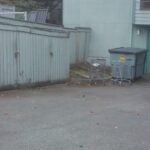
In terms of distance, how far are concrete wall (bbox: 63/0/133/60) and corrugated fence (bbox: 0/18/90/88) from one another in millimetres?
4048

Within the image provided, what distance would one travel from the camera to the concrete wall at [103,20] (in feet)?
62.1

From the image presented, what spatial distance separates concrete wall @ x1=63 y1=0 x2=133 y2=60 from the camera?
18.9 m

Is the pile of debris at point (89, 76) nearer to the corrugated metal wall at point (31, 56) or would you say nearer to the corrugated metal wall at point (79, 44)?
the corrugated metal wall at point (31, 56)

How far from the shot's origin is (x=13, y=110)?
984 cm

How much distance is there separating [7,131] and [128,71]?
29.6 feet

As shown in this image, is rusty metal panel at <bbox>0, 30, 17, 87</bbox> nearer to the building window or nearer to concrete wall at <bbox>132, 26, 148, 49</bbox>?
the building window

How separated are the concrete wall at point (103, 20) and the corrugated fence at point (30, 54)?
405 centimetres

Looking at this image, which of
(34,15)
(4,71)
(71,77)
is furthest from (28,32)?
(34,15)

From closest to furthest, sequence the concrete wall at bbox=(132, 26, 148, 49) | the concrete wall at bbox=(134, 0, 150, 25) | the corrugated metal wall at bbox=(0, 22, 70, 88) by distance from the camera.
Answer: the corrugated metal wall at bbox=(0, 22, 70, 88) < the concrete wall at bbox=(134, 0, 150, 25) < the concrete wall at bbox=(132, 26, 148, 49)

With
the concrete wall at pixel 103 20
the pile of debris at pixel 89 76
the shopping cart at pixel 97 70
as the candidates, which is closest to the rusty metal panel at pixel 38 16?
the concrete wall at pixel 103 20

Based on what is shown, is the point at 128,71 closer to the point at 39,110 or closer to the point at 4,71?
the point at 4,71

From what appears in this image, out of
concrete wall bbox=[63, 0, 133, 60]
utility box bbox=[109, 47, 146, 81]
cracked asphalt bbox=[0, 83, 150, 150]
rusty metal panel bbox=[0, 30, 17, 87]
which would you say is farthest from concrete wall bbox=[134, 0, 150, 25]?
rusty metal panel bbox=[0, 30, 17, 87]

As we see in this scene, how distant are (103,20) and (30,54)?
6.53 m

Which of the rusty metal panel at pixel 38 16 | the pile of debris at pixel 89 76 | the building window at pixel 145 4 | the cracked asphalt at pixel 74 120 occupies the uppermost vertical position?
the building window at pixel 145 4
